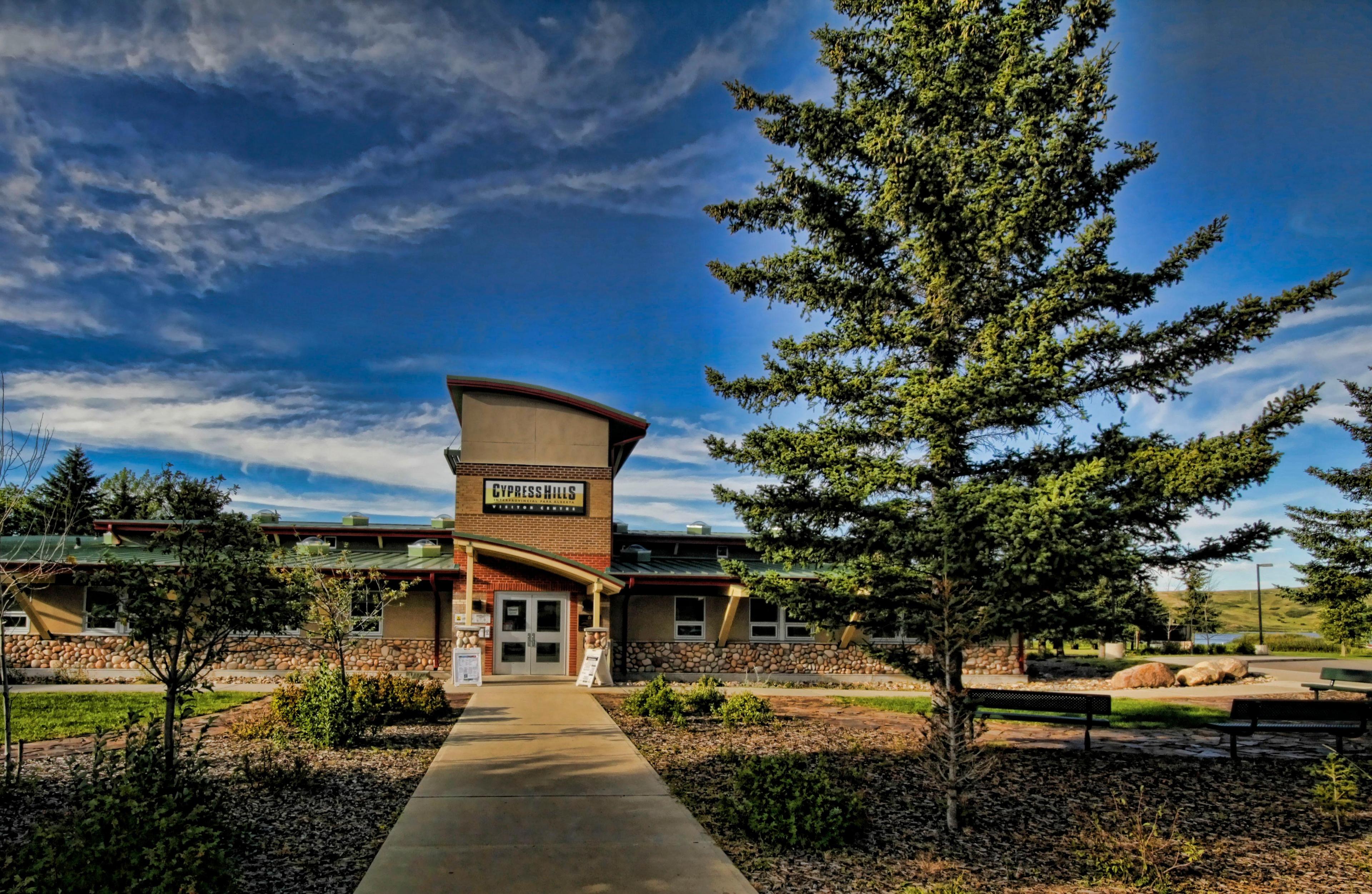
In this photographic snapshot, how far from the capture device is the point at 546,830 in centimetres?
660

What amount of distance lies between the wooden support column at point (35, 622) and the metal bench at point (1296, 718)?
2397 centimetres

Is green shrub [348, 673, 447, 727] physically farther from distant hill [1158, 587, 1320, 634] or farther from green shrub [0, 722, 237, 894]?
distant hill [1158, 587, 1320, 634]

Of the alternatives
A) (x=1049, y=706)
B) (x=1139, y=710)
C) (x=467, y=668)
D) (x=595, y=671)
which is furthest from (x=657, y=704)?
(x=1139, y=710)

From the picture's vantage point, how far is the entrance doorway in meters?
19.3

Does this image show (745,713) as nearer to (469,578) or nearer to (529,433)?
(469,578)

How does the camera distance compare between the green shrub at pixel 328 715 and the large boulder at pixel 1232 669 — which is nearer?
the green shrub at pixel 328 715

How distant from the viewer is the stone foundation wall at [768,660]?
20.5 m

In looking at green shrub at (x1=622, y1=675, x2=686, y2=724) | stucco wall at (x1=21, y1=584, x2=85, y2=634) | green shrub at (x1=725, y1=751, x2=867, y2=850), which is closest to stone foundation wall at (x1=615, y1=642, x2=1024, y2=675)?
green shrub at (x1=622, y1=675, x2=686, y2=724)

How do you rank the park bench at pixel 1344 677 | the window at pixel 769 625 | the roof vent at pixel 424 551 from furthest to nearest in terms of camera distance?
1. the window at pixel 769 625
2. the roof vent at pixel 424 551
3. the park bench at pixel 1344 677

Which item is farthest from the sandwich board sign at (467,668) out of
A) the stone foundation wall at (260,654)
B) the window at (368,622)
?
the window at (368,622)

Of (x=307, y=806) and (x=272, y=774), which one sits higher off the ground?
(x=272, y=774)

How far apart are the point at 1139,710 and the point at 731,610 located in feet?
30.1

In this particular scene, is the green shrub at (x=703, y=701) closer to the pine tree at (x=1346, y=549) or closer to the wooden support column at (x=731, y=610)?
the wooden support column at (x=731, y=610)

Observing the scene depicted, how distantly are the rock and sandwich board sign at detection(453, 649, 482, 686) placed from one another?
18.1 meters
